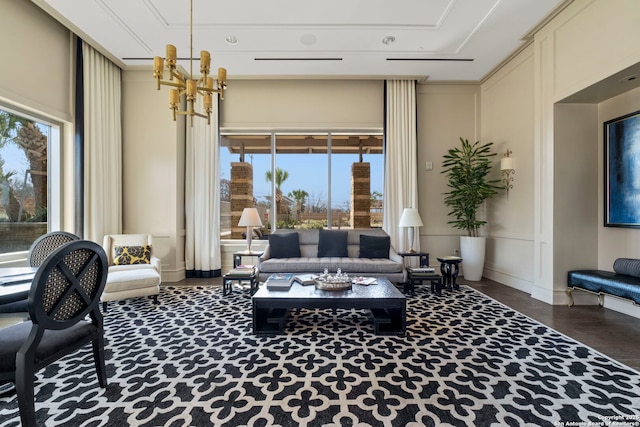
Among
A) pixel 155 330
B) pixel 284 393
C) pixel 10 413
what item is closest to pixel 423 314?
pixel 284 393

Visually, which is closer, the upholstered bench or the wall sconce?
the upholstered bench

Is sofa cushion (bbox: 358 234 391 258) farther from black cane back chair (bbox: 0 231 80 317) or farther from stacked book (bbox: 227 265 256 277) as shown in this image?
black cane back chair (bbox: 0 231 80 317)

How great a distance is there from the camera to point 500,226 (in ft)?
15.9

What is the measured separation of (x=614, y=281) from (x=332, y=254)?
3328 mm

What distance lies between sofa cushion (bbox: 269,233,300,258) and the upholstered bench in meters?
3.67

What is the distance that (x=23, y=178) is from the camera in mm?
3641

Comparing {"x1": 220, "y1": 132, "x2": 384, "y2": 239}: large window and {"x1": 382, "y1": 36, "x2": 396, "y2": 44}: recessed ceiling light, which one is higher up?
{"x1": 382, "y1": 36, "x2": 396, "y2": 44}: recessed ceiling light

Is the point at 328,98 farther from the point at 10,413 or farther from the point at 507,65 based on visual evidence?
the point at 10,413

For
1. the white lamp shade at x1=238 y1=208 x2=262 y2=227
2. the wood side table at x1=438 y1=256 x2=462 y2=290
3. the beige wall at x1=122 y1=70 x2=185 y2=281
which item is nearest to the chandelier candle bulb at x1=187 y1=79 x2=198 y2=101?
the white lamp shade at x1=238 y1=208 x2=262 y2=227

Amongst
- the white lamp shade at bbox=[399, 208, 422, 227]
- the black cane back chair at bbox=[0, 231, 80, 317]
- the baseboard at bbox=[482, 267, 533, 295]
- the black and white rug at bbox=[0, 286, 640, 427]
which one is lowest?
the black and white rug at bbox=[0, 286, 640, 427]

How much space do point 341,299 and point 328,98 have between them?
4.01 metres

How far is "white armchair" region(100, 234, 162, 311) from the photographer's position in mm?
3320

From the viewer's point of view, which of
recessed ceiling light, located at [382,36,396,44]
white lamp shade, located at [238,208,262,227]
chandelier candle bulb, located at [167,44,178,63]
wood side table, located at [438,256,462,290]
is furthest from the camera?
white lamp shade, located at [238,208,262,227]

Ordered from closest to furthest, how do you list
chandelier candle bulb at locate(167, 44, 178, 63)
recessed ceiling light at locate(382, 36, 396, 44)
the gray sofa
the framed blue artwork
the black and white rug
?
the black and white rug
chandelier candle bulb at locate(167, 44, 178, 63)
the framed blue artwork
recessed ceiling light at locate(382, 36, 396, 44)
the gray sofa
